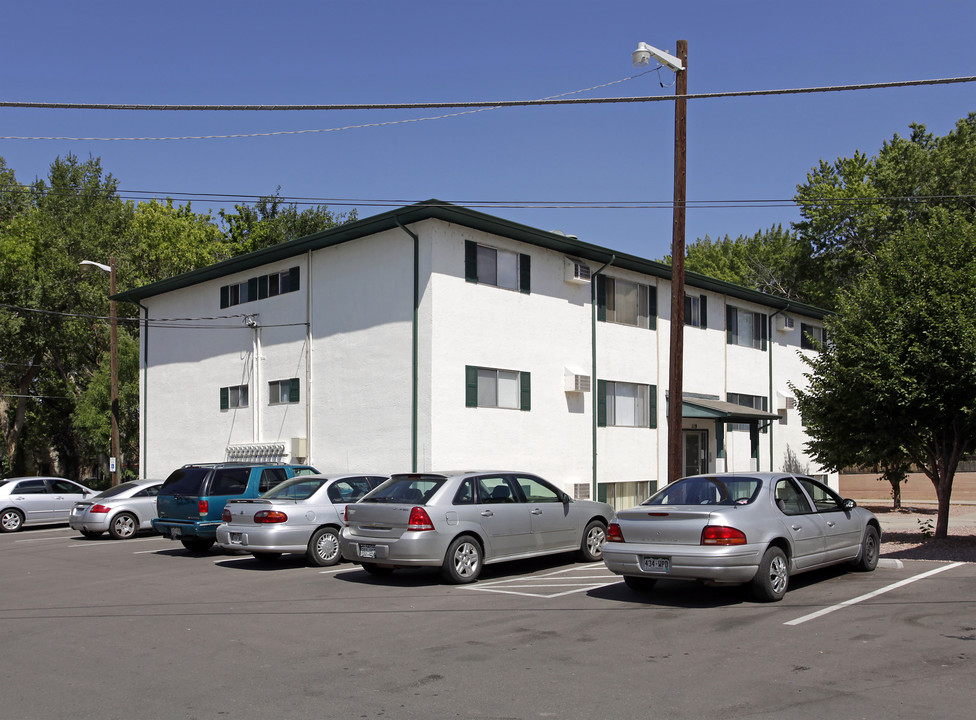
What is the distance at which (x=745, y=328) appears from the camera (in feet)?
97.2

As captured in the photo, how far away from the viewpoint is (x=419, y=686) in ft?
22.9

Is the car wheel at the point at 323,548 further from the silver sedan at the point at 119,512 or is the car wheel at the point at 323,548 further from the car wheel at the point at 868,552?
the car wheel at the point at 868,552

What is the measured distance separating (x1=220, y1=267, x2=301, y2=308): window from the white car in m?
6.52

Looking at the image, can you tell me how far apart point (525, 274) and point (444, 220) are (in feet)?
8.99

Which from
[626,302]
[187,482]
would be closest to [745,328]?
[626,302]

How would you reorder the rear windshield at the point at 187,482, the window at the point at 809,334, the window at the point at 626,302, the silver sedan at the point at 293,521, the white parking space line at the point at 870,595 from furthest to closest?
the window at the point at 809,334, the window at the point at 626,302, the rear windshield at the point at 187,482, the silver sedan at the point at 293,521, the white parking space line at the point at 870,595

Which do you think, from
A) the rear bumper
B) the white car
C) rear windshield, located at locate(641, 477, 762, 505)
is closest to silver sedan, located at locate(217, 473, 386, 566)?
rear windshield, located at locate(641, 477, 762, 505)

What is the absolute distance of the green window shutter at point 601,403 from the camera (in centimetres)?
2339

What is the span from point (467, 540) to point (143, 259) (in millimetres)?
36541

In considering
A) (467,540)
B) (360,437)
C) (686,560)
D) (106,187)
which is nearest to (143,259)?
(106,187)

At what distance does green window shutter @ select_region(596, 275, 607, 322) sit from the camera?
23734mm

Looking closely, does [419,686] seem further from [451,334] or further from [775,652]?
[451,334]

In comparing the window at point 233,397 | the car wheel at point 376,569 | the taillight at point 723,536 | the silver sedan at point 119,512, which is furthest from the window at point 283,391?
the taillight at point 723,536

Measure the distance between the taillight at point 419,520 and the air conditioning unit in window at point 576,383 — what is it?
1083 cm
